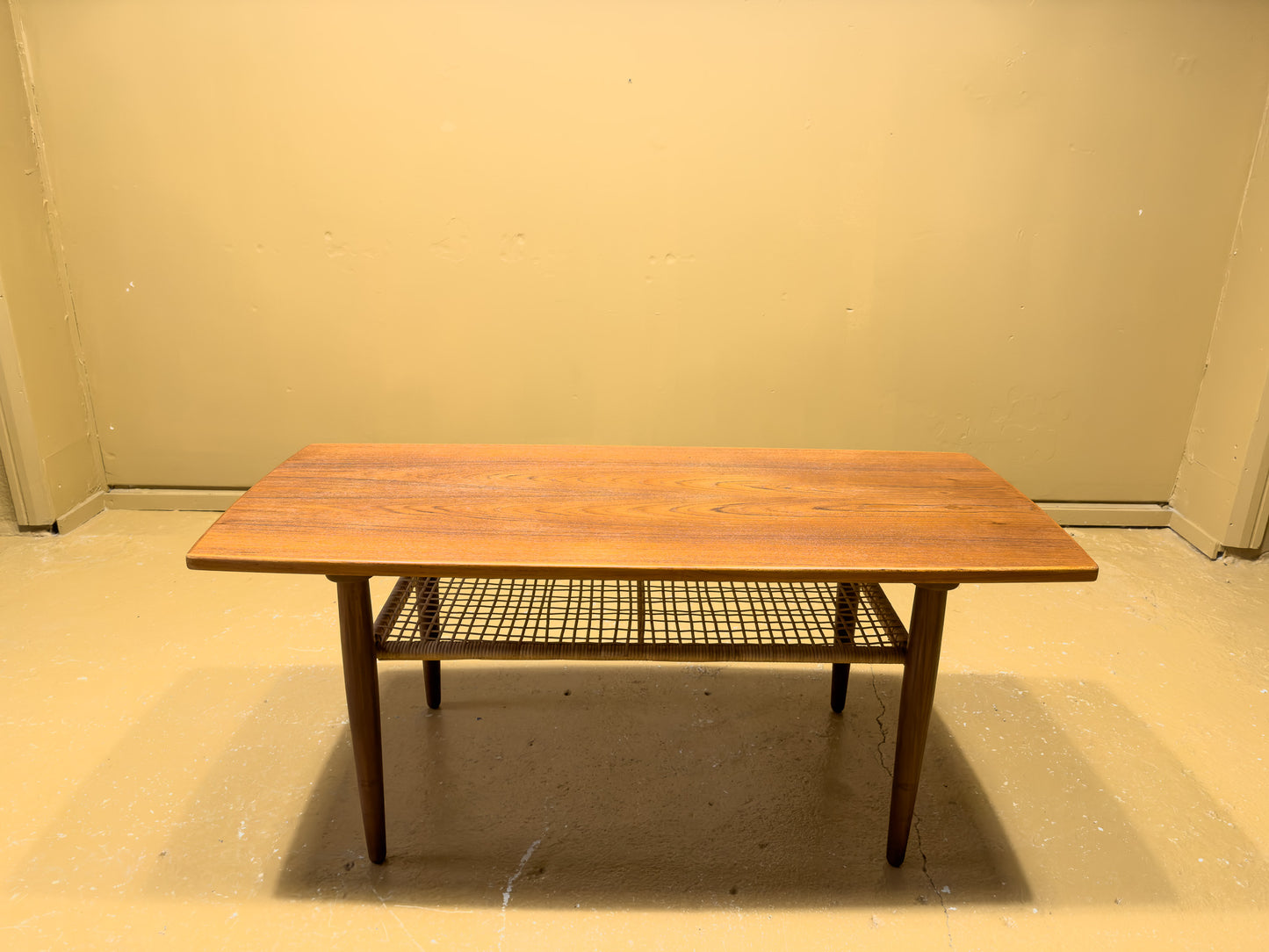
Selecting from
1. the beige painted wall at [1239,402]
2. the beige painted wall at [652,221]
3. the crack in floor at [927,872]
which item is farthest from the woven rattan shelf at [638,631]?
the beige painted wall at [1239,402]

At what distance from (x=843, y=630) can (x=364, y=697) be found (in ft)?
3.30

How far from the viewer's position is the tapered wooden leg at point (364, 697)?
1.40 meters

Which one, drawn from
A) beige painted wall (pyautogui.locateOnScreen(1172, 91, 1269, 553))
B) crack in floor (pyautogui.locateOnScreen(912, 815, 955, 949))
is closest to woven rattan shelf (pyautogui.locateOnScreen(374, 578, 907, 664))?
crack in floor (pyautogui.locateOnScreen(912, 815, 955, 949))

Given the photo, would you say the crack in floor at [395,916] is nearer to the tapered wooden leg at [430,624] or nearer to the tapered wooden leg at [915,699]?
the tapered wooden leg at [430,624]

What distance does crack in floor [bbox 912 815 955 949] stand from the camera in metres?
Result: 1.43

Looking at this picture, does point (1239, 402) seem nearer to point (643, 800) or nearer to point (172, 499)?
point (643, 800)

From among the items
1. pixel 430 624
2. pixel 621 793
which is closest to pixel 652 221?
pixel 430 624

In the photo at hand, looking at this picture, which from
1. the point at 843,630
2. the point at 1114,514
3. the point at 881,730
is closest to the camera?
the point at 843,630

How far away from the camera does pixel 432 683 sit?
79.7 inches

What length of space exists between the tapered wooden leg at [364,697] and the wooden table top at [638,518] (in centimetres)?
13

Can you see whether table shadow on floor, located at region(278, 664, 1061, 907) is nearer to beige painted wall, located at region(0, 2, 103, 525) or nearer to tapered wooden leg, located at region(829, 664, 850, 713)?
tapered wooden leg, located at region(829, 664, 850, 713)

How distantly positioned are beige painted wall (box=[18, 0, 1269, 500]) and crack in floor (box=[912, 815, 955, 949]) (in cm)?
174

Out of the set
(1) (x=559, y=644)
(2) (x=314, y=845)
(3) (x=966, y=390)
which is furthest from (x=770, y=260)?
(2) (x=314, y=845)

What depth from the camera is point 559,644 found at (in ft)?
4.91
